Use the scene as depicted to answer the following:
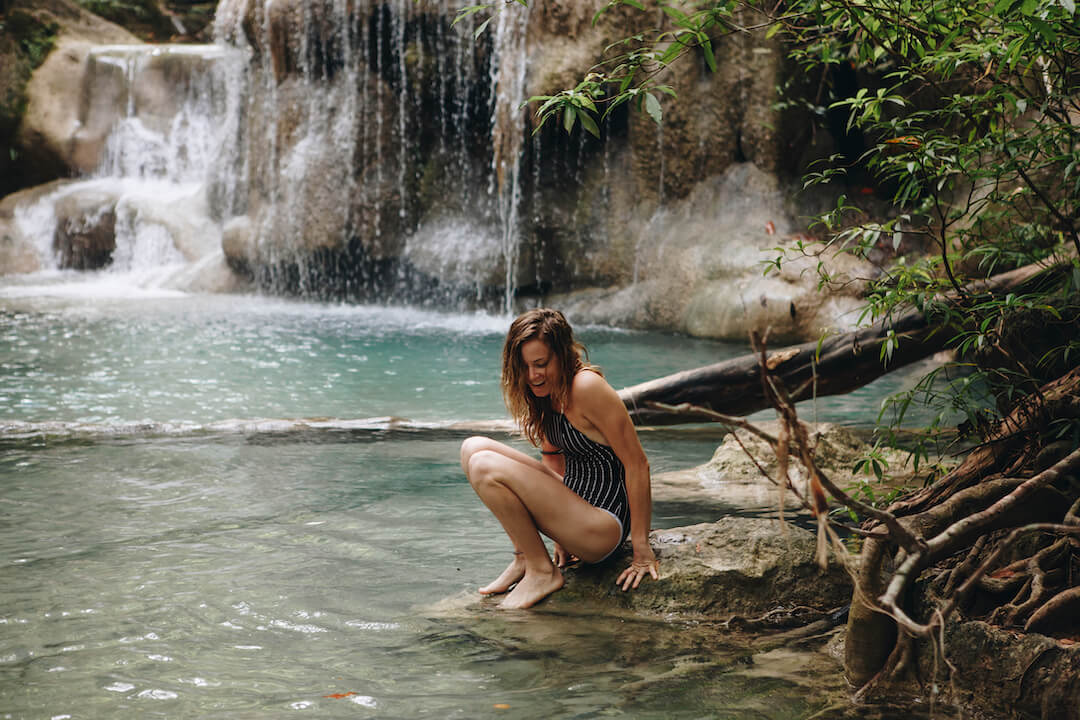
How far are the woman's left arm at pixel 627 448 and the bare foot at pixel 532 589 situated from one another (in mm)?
296

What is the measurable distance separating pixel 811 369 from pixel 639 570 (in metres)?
2.15

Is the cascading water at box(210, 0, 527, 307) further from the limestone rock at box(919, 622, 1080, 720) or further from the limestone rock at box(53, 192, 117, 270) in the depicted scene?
the limestone rock at box(919, 622, 1080, 720)

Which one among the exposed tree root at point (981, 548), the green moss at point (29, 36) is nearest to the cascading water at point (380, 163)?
the green moss at point (29, 36)

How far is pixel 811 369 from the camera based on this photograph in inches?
222

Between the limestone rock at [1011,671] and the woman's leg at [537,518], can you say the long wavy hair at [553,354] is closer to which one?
the woman's leg at [537,518]

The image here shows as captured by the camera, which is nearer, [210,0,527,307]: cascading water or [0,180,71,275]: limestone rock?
[210,0,527,307]: cascading water

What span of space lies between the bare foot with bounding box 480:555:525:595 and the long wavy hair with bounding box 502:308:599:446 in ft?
2.04

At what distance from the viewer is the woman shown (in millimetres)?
3924

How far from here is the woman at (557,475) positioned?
392cm

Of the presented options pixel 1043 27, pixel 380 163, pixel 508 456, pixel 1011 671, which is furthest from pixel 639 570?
pixel 380 163

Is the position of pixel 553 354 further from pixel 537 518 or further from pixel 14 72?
pixel 14 72

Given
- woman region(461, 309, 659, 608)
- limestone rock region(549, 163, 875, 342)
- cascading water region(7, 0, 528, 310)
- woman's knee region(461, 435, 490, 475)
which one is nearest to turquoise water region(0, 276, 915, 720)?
woman region(461, 309, 659, 608)

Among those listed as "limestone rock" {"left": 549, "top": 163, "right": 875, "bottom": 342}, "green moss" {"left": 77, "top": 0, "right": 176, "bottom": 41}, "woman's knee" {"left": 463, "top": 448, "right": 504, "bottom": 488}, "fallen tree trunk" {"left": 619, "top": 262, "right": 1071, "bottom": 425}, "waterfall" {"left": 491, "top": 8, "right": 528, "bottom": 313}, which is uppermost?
"green moss" {"left": 77, "top": 0, "right": 176, "bottom": 41}

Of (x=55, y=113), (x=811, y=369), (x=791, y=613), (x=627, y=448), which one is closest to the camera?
(x=791, y=613)
